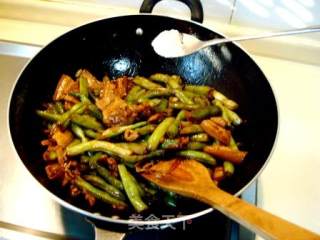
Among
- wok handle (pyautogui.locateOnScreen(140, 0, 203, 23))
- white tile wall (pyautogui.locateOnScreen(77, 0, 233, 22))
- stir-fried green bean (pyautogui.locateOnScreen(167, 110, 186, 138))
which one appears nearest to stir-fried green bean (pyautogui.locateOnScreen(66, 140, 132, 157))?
stir-fried green bean (pyautogui.locateOnScreen(167, 110, 186, 138))

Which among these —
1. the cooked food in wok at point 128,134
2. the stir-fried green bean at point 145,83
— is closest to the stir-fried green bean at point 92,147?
the cooked food in wok at point 128,134

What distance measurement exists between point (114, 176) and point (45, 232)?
0.61 feet

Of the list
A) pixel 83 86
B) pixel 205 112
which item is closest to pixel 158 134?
pixel 205 112

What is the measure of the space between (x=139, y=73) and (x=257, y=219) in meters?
0.61

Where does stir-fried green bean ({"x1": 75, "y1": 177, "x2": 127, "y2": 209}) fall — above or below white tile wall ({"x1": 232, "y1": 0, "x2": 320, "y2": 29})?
below

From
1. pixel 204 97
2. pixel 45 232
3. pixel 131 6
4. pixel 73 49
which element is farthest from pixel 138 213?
pixel 131 6

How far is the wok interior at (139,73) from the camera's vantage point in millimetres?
842

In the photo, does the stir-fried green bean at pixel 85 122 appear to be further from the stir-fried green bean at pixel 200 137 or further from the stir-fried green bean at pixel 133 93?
the stir-fried green bean at pixel 200 137

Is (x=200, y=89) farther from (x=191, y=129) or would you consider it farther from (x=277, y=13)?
(x=277, y=13)

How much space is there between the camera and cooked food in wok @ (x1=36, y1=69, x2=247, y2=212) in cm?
84

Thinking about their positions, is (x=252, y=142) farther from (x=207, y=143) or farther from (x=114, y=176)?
(x=114, y=176)

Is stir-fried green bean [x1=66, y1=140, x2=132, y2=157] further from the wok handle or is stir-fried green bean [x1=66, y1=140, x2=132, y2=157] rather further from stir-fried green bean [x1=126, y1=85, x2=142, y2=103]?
the wok handle

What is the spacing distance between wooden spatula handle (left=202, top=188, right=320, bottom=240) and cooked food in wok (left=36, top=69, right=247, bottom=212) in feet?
0.45

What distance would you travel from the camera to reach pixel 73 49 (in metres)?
1.07
